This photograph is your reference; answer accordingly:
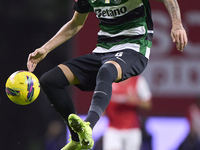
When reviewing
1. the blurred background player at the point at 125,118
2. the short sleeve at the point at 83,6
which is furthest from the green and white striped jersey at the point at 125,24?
the blurred background player at the point at 125,118

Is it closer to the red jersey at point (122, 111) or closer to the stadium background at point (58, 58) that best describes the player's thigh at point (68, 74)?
the red jersey at point (122, 111)

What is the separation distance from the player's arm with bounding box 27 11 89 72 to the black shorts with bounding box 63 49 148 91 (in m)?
0.45

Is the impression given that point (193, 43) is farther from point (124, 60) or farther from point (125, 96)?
point (124, 60)

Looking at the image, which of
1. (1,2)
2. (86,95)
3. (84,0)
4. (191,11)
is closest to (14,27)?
(1,2)

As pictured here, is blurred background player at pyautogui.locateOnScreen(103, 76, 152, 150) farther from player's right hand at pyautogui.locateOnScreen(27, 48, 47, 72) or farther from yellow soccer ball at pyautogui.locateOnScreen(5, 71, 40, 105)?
yellow soccer ball at pyautogui.locateOnScreen(5, 71, 40, 105)

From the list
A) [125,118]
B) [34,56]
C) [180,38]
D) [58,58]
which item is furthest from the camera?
[58,58]

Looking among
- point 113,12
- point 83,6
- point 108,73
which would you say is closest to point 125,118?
point 83,6

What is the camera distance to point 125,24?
4320mm

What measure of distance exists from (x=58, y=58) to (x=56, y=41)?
3.45 metres

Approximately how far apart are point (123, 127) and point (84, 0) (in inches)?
105

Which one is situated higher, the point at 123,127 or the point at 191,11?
the point at 191,11

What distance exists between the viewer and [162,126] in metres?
7.62

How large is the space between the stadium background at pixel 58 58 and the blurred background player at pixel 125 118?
89cm

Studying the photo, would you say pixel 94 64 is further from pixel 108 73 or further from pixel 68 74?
pixel 108 73
